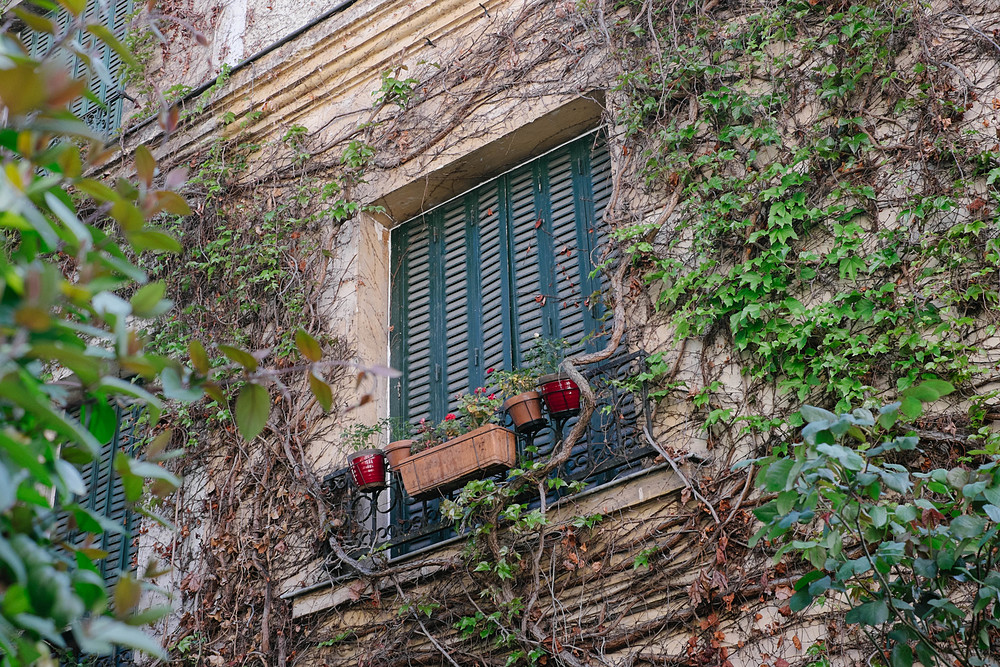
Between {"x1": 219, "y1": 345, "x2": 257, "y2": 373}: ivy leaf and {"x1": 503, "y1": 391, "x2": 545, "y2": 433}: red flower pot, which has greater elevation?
{"x1": 503, "y1": 391, "x2": 545, "y2": 433}: red flower pot

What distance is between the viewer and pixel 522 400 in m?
5.57

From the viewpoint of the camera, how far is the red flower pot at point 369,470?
6.02 metres

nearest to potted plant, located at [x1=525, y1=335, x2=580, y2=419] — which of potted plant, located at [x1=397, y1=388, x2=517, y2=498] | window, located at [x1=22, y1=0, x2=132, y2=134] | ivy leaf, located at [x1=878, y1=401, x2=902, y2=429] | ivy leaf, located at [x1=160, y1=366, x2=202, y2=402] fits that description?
potted plant, located at [x1=397, y1=388, x2=517, y2=498]

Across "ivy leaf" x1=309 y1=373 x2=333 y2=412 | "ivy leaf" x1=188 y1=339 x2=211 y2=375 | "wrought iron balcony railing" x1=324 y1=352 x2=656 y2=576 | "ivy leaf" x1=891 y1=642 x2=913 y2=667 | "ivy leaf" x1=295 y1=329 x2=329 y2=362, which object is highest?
"wrought iron balcony railing" x1=324 y1=352 x2=656 y2=576

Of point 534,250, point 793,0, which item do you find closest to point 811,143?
point 793,0

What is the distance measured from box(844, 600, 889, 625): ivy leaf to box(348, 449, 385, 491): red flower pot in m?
3.12

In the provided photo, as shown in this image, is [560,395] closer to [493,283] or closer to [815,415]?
[493,283]

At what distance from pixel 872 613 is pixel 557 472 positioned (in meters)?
2.22

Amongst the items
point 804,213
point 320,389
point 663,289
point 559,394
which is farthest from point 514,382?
point 320,389

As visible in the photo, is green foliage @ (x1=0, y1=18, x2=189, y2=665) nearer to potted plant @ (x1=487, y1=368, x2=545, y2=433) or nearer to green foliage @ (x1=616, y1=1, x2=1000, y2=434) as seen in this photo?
potted plant @ (x1=487, y1=368, x2=545, y2=433)

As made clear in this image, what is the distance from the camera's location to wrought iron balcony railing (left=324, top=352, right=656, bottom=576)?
17.7 ft

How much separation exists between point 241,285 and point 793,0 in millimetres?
4044

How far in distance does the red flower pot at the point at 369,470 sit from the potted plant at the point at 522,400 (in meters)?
0.82

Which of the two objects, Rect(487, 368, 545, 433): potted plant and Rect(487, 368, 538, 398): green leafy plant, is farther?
Rect(487, 368, 538, 398): green leafy plant
